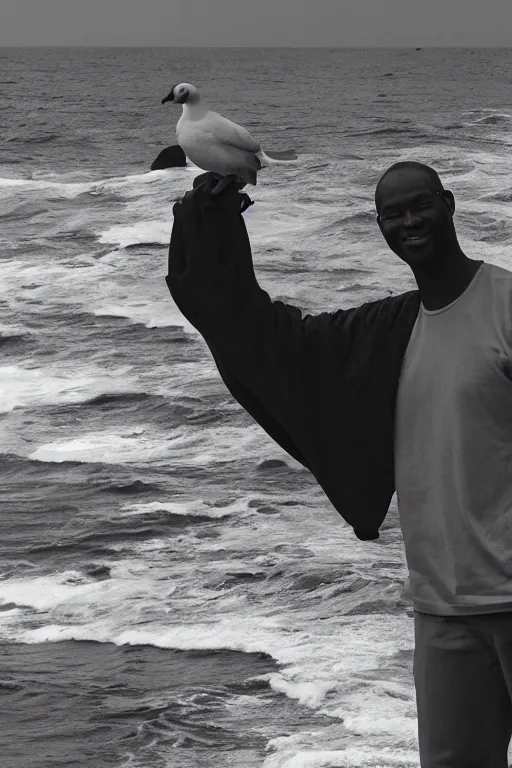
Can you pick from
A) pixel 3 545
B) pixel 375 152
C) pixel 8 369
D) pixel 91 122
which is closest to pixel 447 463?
pixel 3 545

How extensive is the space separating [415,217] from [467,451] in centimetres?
47

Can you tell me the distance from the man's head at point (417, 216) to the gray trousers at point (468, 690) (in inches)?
28.3

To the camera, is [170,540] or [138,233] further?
[138,233]

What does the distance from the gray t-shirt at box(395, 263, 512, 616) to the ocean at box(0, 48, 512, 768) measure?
2.93 metres

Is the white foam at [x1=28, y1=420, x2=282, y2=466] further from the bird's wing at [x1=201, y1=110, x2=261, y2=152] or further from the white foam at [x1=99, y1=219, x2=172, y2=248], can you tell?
the white foam at [x1=99, y1=219, x2=172, y2=248]

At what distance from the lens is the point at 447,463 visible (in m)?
2.50

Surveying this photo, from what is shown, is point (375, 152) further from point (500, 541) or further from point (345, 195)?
point (500, 541)

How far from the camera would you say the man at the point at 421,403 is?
2.46 metres

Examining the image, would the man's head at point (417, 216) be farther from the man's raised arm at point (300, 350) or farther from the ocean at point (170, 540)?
the ocean at point (170, 540)

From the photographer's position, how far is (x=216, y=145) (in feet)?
10.7

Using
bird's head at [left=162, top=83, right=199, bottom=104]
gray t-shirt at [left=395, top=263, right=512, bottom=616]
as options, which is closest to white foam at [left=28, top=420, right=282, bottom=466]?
bird's head at [left=162, top=83, right=199, bottom=104]

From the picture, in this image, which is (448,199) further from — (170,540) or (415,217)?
(170,540)

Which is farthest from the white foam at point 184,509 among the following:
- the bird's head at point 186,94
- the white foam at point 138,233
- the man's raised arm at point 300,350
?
the white foam at point 138,233

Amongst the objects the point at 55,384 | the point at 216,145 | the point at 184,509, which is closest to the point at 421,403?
the point at 216,145
